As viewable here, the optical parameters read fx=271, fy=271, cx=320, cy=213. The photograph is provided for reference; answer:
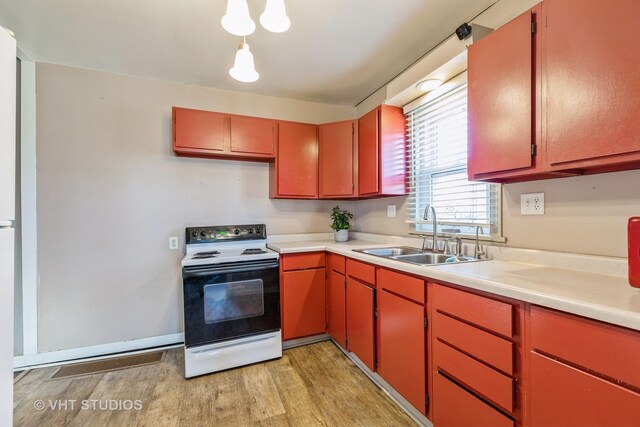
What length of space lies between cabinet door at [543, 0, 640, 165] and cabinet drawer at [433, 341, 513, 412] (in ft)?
2.97

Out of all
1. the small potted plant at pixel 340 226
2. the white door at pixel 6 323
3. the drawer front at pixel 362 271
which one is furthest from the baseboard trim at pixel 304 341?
the white door at pixel 6 323

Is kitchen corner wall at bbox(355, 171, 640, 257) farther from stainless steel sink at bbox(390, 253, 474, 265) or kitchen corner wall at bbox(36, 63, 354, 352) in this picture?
kitchen corner wall at bbox(36, 63, 354, 352)

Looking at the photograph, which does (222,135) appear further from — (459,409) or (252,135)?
(459,409)

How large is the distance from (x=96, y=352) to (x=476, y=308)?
2924 mm

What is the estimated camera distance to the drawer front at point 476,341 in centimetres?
104

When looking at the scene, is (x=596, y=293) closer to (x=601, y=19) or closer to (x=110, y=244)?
(x=601, y=19)

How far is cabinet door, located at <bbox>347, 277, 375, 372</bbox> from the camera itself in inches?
73.0

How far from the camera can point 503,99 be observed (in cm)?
130

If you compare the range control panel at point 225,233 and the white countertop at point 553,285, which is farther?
the range control panel at point 225,233

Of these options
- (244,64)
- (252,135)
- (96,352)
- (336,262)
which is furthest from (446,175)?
(96,352)

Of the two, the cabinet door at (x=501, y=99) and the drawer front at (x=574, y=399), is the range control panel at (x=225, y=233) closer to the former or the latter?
the cabinet door at (x=501, y=99)

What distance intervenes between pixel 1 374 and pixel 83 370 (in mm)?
1578

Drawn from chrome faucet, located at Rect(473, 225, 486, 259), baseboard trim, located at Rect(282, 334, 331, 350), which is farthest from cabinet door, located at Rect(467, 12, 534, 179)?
baseboard trim, located at Rect(282, 334, 331, 350)

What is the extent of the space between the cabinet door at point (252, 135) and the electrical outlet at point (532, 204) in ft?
6.63
